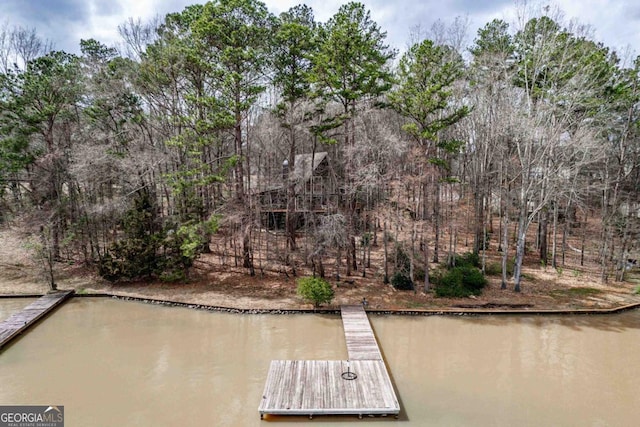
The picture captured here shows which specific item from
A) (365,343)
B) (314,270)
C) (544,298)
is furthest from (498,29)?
(365,343)

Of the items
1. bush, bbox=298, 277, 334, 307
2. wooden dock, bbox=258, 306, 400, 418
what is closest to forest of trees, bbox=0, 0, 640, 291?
bush, bbox=298, 277, 334, 307

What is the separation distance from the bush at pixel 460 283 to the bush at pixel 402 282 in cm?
112

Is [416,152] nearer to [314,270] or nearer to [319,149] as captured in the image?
[314,270]

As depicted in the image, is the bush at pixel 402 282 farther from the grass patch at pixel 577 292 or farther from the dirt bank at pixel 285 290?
the grass patch at pixel 577 292

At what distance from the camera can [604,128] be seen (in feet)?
47.2

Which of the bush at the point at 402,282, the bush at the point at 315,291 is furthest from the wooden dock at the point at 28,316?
the bush at the point at 402,282

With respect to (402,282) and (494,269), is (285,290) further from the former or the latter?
(494,269)

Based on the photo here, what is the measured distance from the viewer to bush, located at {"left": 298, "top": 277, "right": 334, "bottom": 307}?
12594 mm

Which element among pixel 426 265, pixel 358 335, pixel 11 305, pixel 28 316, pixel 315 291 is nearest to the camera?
pixel 358 335

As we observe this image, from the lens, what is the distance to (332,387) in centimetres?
777

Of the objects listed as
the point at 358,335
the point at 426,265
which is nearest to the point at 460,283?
Answer: the point at 426,265

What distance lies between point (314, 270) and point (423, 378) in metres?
7.21

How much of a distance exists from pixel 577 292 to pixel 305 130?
44.5 ft

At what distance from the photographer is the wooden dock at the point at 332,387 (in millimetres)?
7094
